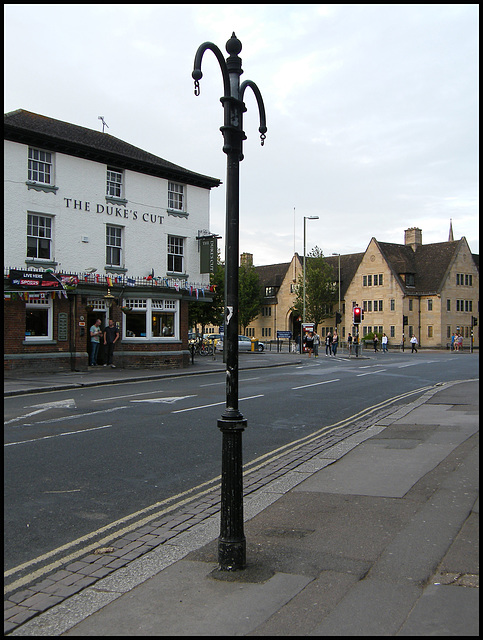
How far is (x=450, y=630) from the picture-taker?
3447mm

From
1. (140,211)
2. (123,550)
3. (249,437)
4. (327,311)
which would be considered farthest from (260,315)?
(123,550)

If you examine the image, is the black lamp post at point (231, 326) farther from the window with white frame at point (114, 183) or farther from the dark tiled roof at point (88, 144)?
the window with white frame at point (114, 183)

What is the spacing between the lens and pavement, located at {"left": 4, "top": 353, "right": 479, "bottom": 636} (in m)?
3.67

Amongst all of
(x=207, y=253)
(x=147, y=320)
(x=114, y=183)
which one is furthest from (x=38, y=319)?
(x=207, y=253)

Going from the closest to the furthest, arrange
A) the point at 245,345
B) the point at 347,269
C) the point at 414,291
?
the point at 245,345 < the point at 414,291 < the point at 347,269

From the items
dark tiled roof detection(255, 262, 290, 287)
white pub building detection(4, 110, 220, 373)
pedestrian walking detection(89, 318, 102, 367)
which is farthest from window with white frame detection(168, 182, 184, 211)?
dark tiled roof detection(255, 262, 290, 287)

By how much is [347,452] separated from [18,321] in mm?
18096

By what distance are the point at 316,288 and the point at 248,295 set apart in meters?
11.4

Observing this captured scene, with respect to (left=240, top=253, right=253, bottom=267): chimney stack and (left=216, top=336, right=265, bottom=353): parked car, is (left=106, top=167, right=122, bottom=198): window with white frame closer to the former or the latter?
(left=216, top=336, right=265, bottom=353): parked car

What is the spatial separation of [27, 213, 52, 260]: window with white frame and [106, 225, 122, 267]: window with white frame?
3.01 meters

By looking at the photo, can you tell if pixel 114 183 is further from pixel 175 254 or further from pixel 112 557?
pixel 112 557

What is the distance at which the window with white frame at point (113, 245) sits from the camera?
26844mm

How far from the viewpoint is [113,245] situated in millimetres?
27016

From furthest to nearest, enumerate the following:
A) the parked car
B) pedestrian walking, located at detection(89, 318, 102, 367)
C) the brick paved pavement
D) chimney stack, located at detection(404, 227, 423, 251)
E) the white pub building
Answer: chimney stack, located at detection(404, 227, 423, 251)
the parked car
pedestrian walking, located at detection(89, 318, 102, 367)
the white pub building
the brick paved pavement
